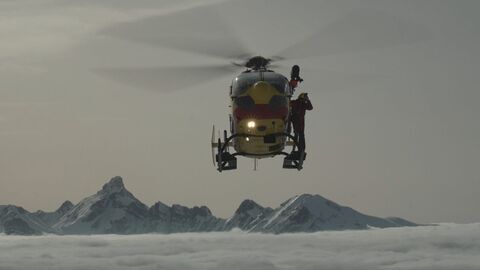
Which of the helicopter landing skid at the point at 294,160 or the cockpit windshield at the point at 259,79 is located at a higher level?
the cockpit windshield at the point at 259,79

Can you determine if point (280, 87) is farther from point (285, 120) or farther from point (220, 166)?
point (220, 166)

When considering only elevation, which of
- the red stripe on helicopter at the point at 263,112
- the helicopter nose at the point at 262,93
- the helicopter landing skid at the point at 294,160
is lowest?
the helicopter landing skid at the point at 294,160

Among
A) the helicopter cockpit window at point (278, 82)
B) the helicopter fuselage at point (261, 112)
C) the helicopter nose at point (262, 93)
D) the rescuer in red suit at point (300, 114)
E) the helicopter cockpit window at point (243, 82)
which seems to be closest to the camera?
the helicopter nose at point (262, 93)

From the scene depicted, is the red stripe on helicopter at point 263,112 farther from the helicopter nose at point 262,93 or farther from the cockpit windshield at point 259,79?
the cockpit windshield at point 259,79

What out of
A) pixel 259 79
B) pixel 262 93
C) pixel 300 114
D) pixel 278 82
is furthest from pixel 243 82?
pixel 300 114

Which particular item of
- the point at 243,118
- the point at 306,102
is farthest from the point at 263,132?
the point at 306,102

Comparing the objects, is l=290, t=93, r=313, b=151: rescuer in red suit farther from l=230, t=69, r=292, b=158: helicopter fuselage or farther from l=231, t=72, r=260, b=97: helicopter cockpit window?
l=231, t=72, r=260, b=97: helicopter cockpit window

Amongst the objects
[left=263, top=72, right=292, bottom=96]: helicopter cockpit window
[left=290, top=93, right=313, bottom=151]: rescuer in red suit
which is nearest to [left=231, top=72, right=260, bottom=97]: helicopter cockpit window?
[left=263, top=72, right=292, bottom=96]: helicopter cockpit window

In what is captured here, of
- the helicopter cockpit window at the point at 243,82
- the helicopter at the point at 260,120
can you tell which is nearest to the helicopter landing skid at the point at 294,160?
the helicopter at the point at 260,120
